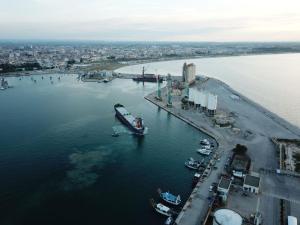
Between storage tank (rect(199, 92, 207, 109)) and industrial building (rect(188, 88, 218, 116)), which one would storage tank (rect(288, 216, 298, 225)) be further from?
storage tank (rect(199, 92, 207, 109))

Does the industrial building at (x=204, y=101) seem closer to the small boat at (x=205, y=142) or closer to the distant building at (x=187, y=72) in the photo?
the small boat at (x=205, y=142)

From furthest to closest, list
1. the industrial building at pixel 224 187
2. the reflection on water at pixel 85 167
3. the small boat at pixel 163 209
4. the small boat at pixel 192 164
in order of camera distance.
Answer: the small boat at pixel 192 164, the reflection on water at pixel 85 167, the industrial building at pixel 224 187, the small boat at pixel 163 209

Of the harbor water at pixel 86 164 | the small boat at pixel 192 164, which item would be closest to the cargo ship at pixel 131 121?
the harbor water at pixel 86 164

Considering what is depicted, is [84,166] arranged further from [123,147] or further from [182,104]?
[182,104]

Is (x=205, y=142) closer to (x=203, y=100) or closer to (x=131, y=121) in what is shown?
(x=131, y=121)

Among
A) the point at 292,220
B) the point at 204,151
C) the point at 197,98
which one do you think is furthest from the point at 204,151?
the point at 197,98

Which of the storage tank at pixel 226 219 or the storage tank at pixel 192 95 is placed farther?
the storage tank at pixel 192 95

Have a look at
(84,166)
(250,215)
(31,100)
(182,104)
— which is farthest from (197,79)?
(250,215)
